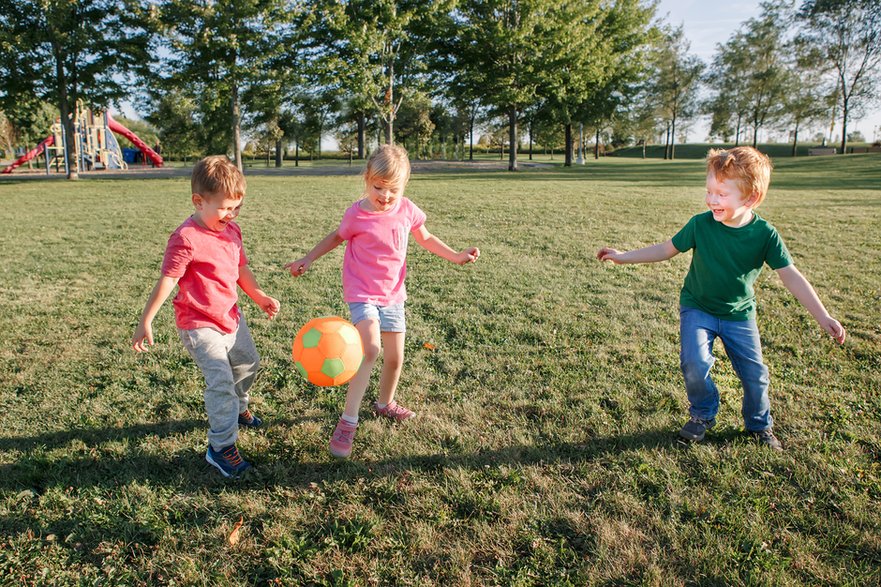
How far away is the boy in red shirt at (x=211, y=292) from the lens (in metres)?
2.94

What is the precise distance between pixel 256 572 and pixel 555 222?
10.4 m

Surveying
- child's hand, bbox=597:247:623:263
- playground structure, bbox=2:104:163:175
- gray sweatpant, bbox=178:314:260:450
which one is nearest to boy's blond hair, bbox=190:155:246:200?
gray sweatpant, bbox=178:314:260:450

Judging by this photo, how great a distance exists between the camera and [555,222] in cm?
1186

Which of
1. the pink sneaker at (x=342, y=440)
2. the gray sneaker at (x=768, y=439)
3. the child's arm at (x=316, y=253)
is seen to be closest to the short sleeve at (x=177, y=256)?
the child's arm at (x=316, y=253)

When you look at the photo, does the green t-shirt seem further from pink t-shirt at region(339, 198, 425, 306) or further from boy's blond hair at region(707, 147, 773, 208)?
pink t-shirt at region(339, 198, 425, 306)

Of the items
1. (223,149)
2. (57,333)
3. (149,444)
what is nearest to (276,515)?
(149,444)

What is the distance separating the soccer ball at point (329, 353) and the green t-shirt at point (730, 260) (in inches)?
83.5

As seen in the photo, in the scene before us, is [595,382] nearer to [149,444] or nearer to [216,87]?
[149,444]

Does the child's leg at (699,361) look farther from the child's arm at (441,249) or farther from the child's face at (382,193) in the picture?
the child's face at (382,193)

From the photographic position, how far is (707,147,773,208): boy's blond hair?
10.2 ft

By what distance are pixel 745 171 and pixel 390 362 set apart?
2.39 metres

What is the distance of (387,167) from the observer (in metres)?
3.21

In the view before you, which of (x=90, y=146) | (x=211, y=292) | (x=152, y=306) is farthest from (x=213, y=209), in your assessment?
(x=90, y=146)

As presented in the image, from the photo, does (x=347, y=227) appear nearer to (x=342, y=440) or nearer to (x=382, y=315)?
(x=382, y=315)
